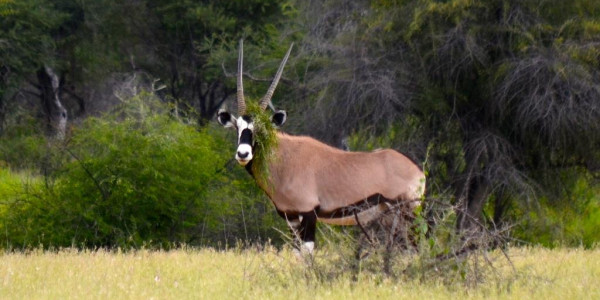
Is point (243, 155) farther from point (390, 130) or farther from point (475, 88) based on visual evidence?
point (475, 88)

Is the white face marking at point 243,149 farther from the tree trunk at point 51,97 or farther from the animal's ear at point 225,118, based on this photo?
the tree trunk at point 51,97

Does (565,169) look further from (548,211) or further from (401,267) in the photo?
(401,267)

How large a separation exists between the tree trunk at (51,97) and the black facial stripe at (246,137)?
69.7 feet

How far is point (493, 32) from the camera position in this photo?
17.0 meters

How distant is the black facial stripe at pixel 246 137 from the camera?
11656 millimetres

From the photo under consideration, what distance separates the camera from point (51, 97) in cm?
3369

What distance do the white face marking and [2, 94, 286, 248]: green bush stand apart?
427 cm

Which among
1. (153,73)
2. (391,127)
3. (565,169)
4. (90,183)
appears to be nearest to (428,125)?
(391,127)

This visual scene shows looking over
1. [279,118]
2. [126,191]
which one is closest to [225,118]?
[279,118]

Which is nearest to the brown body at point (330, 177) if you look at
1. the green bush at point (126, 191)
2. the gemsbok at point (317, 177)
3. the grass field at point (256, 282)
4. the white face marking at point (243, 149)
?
the gemsbok at point (317, 177)

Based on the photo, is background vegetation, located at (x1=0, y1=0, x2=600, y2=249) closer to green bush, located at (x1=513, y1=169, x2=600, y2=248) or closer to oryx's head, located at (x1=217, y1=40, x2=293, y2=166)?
green bush, located at (x1=513, y1=169, x2=600, y2=248)

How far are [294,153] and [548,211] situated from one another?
8148 millimetres

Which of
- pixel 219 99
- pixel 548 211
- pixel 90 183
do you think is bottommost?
pixel 219 99

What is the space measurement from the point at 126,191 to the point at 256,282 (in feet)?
21.8
